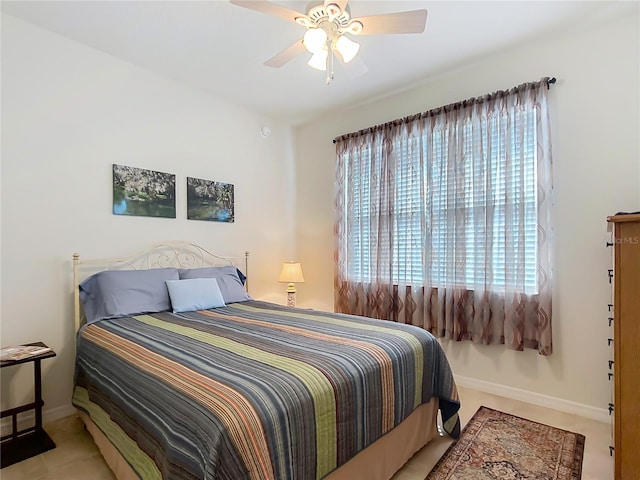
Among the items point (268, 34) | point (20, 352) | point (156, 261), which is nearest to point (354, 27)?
point (268, 34)

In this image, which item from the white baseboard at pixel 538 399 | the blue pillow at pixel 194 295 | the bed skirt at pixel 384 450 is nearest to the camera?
the bed skirt at pixel 384 450

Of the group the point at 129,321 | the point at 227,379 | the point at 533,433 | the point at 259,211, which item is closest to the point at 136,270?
the point at 129,321

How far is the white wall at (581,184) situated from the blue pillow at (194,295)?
229 centimetres

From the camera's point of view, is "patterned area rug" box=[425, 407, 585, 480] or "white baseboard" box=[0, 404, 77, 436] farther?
"white baseboard" box=[0, 404, 77, 436]

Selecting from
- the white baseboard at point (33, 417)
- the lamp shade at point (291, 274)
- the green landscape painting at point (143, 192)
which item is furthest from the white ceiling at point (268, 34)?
the white baseboard at point (33, 417)

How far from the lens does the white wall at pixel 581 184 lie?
2219 mm

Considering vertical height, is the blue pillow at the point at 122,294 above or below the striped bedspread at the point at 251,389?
above

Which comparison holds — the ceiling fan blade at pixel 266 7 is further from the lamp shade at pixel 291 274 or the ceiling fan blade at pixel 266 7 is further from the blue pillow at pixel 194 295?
the lamp shade at pixel 291 274

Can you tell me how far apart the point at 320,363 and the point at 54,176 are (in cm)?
240

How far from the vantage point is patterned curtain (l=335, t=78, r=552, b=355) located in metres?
2.49

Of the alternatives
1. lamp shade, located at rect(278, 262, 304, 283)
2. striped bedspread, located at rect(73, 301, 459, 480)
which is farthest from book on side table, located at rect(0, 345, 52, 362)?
lamp shade, located at rect(278, 262, 304, 283)

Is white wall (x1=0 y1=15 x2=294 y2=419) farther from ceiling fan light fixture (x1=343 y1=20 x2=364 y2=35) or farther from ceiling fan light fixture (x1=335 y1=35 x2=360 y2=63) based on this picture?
ceiling fan light fixture (x1=343 y1=20 x2=364 y2=35)

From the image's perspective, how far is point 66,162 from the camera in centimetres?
247

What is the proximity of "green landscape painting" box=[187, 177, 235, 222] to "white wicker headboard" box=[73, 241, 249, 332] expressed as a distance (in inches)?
13.1
